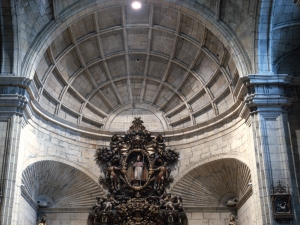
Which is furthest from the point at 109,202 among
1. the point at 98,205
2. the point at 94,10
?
the point at 94,10

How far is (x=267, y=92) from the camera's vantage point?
635 inches

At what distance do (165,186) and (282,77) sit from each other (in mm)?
6321

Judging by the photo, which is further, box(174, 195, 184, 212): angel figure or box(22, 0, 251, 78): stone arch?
box(174, 195, 184, 212): angel figure

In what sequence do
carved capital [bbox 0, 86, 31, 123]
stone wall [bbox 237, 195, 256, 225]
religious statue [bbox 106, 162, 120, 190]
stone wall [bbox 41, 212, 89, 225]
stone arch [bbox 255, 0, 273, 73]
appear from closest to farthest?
carved capital [bbox 0, 86, 31, 123], stone wall [bbox 237, 195, 256, 225], stone arch [bbox 255, 0, 273, 73], stone wall [bbox 41, 212, 89, 225], religious statue [bbox 106, 162, 120, 190]

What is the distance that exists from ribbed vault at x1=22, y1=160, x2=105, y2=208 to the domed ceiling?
7.23 feet

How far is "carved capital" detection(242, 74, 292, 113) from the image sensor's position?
16.0 m

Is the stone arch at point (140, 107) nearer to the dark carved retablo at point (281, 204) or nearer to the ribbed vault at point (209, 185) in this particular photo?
the ribbed vault at point (209, 185)

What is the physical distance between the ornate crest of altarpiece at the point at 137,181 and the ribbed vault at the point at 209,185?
50cm

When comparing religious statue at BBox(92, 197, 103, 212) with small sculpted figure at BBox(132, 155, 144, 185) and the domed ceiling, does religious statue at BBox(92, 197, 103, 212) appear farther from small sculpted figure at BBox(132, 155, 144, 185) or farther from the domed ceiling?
the domed ceiling

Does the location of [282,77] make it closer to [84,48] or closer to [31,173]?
[84,48]

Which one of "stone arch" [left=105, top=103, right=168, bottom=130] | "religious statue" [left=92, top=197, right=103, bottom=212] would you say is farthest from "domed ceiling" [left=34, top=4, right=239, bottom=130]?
"religious statue" [left=92, top=197, right=103, bottom=212]

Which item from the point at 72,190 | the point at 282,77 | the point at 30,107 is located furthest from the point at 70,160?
the point at 282,77

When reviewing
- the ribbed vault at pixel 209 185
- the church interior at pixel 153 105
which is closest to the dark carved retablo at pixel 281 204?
the church interior at pixel 153 105

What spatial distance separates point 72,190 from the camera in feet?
61.8
